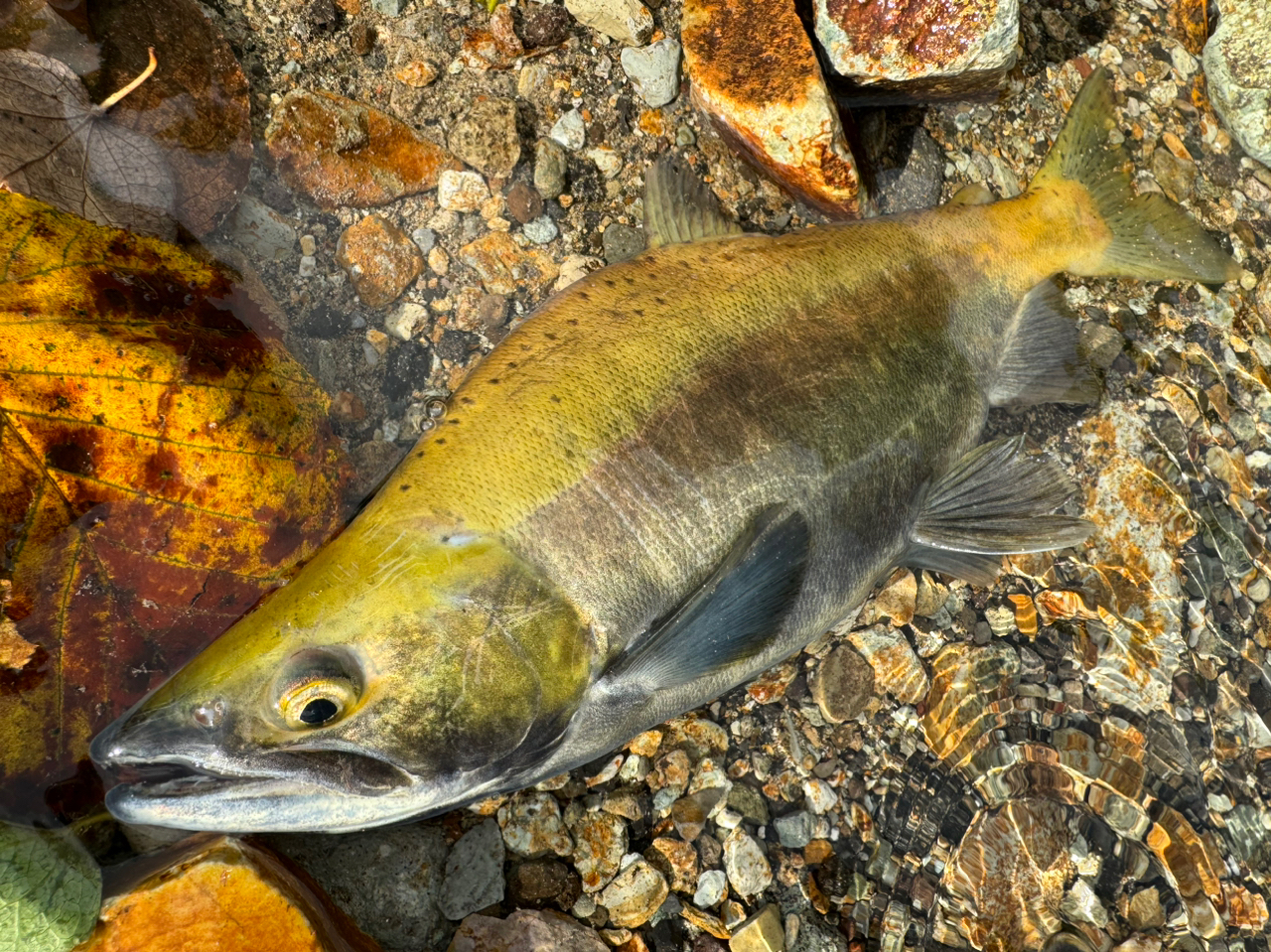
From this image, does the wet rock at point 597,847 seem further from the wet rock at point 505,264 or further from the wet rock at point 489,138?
the wet rock at point 489,138

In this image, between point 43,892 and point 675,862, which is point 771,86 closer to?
point 675,862

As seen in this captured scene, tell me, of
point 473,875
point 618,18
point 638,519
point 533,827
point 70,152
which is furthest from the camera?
point 618,18

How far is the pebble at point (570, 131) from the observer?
3.97 meters

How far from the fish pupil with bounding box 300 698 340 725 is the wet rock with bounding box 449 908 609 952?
1286 millimetres

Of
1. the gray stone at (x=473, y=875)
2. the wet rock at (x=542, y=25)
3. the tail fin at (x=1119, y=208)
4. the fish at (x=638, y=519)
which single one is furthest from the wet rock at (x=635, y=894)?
the wet rock at (x=542, y=25)

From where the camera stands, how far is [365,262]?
11.8 ft

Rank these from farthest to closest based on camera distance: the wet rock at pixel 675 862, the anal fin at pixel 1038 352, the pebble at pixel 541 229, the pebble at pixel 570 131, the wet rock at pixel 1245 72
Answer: the wet rock at pixel 1245 72 → the pebble at pixel 570 131 → the pebble at pixel 541 229 → the anal fin at pixel 1038 352 → the wet rock at pixel 675 862

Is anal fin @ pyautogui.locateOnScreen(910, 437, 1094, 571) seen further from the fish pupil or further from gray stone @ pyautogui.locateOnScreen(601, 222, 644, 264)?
the fish pupil

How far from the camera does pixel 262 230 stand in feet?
11.5

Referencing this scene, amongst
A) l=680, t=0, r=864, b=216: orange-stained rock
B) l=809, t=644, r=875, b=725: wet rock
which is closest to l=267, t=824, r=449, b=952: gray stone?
l=809, t=644, r=875, b=725: wet rock

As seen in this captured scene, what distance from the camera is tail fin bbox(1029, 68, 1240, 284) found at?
4121mm

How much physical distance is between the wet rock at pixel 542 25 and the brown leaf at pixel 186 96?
1.21 metres

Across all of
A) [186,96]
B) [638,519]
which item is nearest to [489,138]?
[186,96]

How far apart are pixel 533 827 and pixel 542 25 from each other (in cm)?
334
